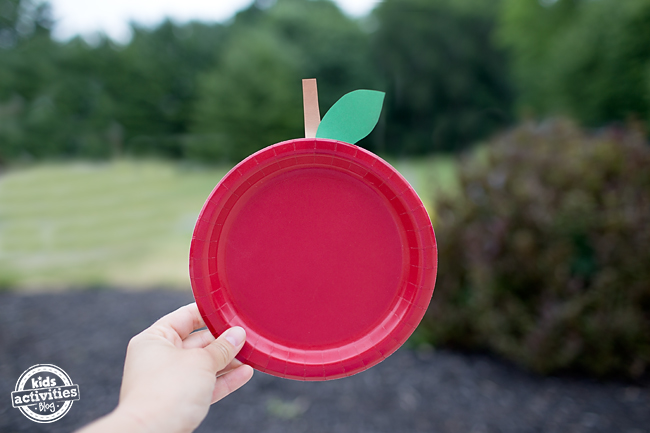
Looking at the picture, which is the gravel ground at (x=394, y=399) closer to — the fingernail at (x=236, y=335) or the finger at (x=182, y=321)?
the finger at (x=182, y=321)

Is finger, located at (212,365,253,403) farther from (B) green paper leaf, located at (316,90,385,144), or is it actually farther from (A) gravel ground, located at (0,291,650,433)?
(A) gravel ground, located at (0,291,650,433)

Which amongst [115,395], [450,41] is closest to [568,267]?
[115,395]

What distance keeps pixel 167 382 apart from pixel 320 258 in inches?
9.5

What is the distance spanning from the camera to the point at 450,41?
4.96 meters

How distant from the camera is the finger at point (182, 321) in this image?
2.08ft

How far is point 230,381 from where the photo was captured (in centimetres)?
63

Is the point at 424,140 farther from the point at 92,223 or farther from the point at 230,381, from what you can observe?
the point at 230,381

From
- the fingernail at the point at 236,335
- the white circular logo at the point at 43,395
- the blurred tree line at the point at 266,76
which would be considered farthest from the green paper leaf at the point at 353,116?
the blurred tree line at the point at 266,76

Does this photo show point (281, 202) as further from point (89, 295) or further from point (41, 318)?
point (89, 295)

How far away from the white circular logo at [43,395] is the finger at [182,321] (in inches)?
20.2

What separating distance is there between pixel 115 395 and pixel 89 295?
143 centimetres

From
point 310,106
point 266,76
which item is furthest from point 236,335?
point 266,76

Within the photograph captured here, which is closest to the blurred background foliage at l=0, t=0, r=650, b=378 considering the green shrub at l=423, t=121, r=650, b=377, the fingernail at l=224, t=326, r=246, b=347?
the green shrub at l=423, t=121, r=650, b=377

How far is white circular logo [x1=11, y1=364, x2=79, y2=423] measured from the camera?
93 cm
